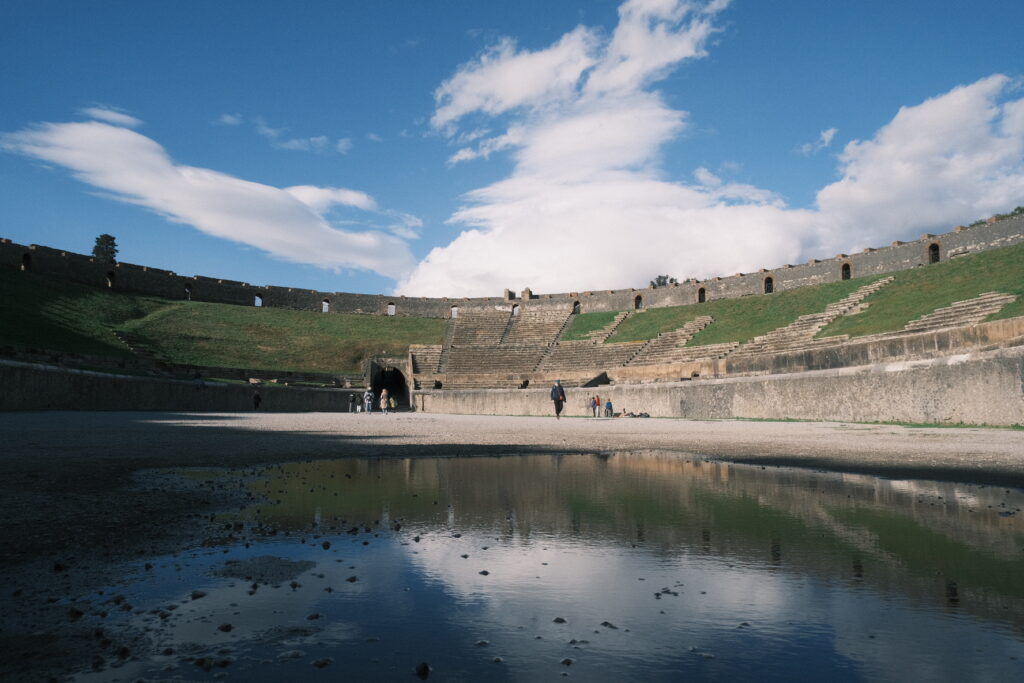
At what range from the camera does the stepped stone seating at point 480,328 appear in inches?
2124

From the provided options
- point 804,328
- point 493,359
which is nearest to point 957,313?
point 804,328

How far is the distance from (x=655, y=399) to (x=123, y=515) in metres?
23.5

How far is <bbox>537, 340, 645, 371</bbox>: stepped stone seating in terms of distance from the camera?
41562 mm

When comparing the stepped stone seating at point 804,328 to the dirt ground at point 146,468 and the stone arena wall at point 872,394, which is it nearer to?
the stone arena wall at point 872,394

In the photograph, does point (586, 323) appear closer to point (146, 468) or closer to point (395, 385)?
point (395, 385)

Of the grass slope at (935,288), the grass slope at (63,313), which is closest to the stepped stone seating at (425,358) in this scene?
the grass slope at (63,313)

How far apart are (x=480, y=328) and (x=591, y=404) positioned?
27964mm

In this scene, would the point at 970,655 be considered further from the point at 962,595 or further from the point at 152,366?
the point at 152,366

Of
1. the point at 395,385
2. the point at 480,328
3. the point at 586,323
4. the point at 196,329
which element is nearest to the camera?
the point at 196,329

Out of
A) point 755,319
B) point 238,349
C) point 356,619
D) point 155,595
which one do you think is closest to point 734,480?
point 356,619

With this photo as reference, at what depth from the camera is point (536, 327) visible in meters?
55.0

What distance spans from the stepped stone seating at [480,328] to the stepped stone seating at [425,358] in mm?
3320

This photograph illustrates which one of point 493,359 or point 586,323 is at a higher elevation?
point 586,323

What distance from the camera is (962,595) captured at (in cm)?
267
